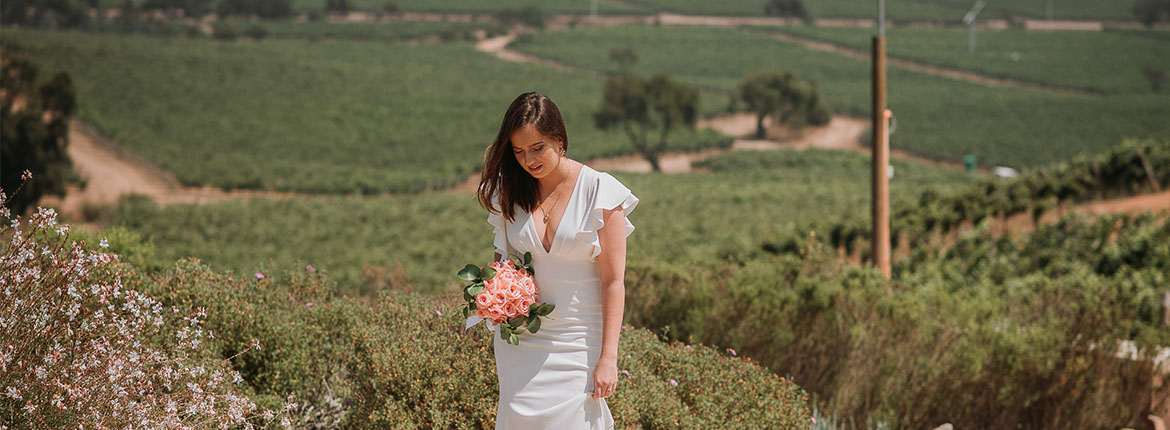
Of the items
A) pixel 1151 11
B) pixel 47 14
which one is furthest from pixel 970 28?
pixel 47 14

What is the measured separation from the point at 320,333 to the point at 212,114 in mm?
50876

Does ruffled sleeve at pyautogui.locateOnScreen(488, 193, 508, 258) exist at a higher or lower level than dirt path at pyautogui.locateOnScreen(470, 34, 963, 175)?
higher

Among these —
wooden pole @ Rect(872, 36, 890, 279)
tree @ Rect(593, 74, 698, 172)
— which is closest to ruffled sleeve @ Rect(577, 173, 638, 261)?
wooden pole @ Rect(872, 36, 890, 279)

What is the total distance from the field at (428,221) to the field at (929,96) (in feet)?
29.4

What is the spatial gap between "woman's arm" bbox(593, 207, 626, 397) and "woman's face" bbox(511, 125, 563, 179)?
232mm

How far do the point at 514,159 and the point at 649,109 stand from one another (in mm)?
52152

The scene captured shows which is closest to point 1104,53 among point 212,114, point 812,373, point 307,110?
point 307,110

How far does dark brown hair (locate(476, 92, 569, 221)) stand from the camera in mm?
2797

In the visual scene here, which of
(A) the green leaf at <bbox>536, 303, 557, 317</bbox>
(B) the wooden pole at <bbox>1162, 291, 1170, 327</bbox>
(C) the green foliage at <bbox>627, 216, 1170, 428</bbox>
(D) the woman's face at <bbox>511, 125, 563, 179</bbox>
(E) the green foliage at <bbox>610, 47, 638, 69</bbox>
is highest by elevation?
(D) the woman's face at <bbox>511, 125, 563, 179</bbox>

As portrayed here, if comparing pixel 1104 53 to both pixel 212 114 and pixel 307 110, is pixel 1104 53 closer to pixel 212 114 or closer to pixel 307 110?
pixel 307 110

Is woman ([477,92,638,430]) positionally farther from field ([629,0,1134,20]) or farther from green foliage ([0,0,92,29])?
field ([629,0,1134,20])

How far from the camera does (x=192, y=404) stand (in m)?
2.87

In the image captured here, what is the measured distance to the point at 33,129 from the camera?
31281mm

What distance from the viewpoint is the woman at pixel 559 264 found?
282 centimetres
